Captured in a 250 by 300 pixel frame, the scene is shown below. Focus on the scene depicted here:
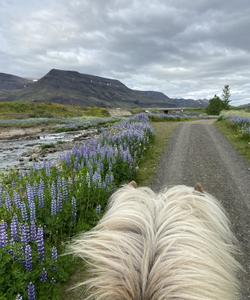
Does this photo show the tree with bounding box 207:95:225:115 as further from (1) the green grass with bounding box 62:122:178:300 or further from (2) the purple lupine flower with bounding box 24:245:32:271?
(2) the purple lupine flower with bounding box 24:245:32:271

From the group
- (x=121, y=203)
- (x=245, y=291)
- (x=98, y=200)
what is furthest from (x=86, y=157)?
(x=121, y=203)

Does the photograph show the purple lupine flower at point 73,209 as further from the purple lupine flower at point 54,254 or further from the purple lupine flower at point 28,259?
the purple lupine flower at point 28,259

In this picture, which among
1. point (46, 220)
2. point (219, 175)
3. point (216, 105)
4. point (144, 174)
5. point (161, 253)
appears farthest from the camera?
point (216, 105)

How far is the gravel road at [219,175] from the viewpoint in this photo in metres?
6.58

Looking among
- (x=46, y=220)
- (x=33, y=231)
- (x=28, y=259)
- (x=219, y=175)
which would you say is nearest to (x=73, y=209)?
(x=46, y=220)

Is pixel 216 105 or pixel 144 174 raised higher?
pixel 144 174

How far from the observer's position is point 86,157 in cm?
975

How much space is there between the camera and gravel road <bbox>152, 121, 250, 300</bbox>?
6.58 metres

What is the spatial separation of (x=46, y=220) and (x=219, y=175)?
7.08 metres

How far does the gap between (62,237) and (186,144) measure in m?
13.3

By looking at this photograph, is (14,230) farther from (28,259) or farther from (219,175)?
(219,175)

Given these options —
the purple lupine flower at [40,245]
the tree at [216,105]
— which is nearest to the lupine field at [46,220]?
the purple lupine flower at [40,245]

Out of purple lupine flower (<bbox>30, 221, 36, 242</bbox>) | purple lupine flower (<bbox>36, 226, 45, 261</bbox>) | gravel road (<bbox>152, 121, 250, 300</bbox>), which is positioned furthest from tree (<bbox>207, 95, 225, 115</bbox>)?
purple lupine flower (<bbox>36, 226, 45, 261</bbox>)

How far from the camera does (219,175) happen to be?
443 inches
